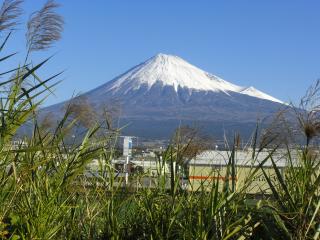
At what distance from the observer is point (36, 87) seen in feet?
12.0

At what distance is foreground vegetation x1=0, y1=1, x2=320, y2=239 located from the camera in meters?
3.53

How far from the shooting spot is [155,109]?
195375 millimetres

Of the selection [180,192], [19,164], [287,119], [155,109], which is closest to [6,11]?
[19,164]

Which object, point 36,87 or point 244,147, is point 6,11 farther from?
Answer: point 244,147

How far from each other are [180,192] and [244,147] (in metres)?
0.48

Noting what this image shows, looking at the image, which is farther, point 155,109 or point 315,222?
point 155,109

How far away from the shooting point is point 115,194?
415 cm

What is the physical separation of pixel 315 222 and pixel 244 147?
26.8 inches

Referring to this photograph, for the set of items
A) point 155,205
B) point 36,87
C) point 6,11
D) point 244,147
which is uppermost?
point 6,11

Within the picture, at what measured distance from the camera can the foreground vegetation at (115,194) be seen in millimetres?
3531

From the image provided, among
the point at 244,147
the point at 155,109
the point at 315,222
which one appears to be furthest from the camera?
the point at 155,109

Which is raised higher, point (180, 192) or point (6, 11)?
point (6, 11)

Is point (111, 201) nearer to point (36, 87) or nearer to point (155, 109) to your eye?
point (36, 87)

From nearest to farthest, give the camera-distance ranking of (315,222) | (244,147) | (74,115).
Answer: (315,222) < (244,147) < (74,115)
